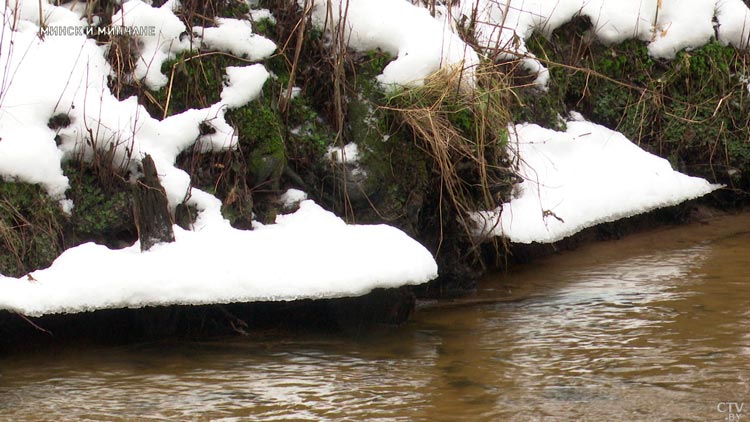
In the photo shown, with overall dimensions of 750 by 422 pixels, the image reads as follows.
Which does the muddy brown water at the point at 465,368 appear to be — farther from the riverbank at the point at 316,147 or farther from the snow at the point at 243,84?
the snow at the point at 243,84

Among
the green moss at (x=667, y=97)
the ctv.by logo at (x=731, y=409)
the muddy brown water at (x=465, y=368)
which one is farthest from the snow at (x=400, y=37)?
the ctv.by logo at (x=731, y=409)

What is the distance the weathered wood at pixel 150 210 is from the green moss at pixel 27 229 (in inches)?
14.2

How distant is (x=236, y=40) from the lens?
17.1ft

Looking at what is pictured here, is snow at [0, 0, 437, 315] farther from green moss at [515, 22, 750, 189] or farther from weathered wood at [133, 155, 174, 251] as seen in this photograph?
green moss at [515, 22, 750, 189]

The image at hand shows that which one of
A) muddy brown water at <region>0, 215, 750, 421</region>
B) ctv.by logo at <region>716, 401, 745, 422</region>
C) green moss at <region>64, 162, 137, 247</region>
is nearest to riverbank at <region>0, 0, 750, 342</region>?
green moss at <region>64, 162, 137, 247</region>

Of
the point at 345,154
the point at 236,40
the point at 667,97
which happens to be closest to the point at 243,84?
the point at 236,40

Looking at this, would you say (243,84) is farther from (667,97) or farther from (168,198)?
(667,97)

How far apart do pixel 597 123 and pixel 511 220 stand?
165 cm

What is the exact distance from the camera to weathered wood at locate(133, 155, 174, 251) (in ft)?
14.2

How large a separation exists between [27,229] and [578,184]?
3.03 metres

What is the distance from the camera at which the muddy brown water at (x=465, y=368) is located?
3.62 meters

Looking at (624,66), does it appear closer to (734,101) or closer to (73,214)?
(734,101)

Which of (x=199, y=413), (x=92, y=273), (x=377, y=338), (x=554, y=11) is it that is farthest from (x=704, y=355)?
(x=554, y=11)

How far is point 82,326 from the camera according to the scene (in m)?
4.49
